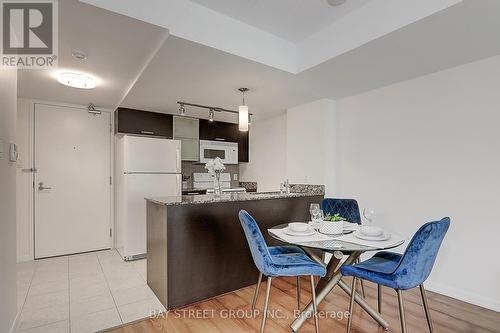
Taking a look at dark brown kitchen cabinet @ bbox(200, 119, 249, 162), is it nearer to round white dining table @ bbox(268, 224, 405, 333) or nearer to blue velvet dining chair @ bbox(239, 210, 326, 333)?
round white dining table @ bbox(268, 224, 405, 333)

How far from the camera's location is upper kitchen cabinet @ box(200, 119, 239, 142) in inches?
191

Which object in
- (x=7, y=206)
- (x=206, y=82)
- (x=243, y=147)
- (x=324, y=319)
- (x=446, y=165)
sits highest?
(x=206, y=82)

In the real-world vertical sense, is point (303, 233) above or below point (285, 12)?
below

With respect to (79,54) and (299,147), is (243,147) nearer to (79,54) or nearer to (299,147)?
(299,147)

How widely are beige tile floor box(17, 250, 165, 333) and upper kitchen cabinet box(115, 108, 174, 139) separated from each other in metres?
1.96

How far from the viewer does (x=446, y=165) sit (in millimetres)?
2650

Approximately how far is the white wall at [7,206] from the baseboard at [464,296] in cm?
361

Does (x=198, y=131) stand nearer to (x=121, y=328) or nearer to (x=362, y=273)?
(x=121, y=328)

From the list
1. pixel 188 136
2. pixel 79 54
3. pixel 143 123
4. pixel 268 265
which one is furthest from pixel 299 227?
pixel 143 123

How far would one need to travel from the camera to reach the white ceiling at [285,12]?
81.7 inches

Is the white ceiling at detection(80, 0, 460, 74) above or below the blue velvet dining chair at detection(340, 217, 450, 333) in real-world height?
above

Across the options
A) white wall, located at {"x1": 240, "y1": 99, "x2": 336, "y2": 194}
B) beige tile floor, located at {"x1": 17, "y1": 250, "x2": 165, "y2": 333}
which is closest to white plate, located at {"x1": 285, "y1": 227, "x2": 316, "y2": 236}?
beige tile floor, located at {"x1": 17, "y1": 250, "x2": 165, "y2": 333}

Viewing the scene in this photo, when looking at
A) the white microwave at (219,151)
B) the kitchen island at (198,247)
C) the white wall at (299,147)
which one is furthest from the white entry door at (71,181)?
the white wall at (299,147)

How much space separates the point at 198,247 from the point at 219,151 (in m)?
2.73
